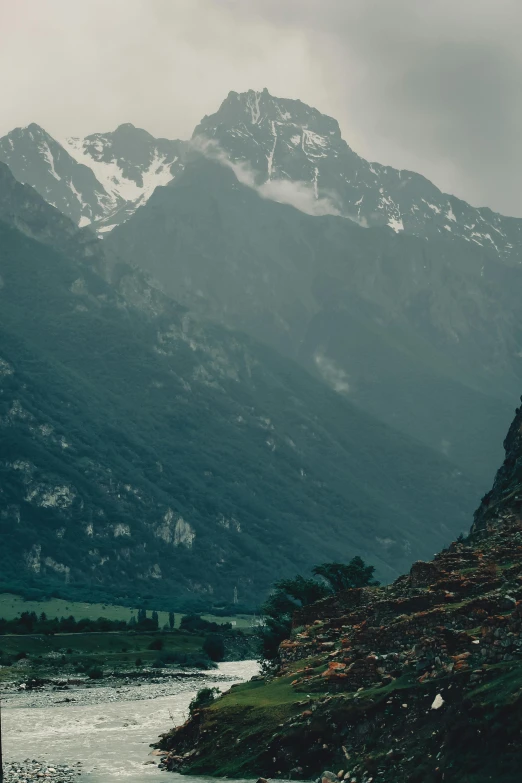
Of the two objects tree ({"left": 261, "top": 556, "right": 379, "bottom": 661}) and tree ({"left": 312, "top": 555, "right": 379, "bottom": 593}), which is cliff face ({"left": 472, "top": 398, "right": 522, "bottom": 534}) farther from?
tree ({"left": 261, "top": 556, "right": 379, "bottom": 661})

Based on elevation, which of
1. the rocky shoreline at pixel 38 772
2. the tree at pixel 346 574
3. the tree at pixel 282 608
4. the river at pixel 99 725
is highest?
the tree at pixel 346 574

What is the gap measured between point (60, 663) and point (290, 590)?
6592 centimetres

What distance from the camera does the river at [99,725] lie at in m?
62.6

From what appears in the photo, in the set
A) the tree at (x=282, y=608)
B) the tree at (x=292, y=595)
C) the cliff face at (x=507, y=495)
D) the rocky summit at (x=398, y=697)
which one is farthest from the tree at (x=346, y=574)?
the rocky summit at (x=398, y=697)

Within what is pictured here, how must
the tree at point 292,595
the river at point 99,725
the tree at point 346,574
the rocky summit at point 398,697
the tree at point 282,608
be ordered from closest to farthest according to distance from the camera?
the rocky summit at point 398,697, the river at point 99,725, the tree at point 282,608, the tree at point 292,595, the tree at point 346,574

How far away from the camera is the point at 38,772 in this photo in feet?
198

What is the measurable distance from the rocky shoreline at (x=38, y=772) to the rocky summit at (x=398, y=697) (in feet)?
17.7

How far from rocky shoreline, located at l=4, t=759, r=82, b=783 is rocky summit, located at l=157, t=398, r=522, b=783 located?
539 cm

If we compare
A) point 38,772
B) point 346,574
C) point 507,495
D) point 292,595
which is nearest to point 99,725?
point 38,772

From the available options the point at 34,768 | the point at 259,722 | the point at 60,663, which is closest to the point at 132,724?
the point at 34,768

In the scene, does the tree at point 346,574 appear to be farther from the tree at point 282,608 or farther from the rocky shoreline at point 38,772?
the rocky shoreline at point 38,772

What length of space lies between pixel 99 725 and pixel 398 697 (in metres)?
46.9

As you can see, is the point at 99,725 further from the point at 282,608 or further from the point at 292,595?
the point at 292,595

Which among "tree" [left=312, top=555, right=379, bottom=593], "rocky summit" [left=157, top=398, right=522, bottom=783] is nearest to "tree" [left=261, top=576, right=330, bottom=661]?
"tree" [left=312, top=555, right=379, bottom=593]
